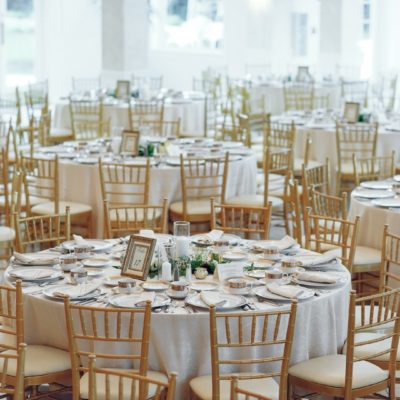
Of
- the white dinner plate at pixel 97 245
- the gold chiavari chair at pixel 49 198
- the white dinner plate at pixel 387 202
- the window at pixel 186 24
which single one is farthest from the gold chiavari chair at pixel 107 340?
the window at pixel 186 24

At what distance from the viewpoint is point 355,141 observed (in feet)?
31.5

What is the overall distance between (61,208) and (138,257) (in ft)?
10.5

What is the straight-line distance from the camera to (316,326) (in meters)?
4.50

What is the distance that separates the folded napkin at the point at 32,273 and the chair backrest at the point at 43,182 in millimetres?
2636

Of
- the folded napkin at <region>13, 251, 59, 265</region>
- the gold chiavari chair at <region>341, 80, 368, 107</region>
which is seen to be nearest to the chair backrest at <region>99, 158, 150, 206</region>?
the folded napkin at <region>13, 251, 59, 265</region>

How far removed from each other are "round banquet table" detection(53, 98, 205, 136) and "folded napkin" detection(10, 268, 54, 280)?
6.99m

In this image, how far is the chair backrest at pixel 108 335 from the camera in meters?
4.05

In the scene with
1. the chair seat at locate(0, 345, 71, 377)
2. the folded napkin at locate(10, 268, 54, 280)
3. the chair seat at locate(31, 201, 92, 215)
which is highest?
the folded napkin at locate(10, 268, 54, 280)

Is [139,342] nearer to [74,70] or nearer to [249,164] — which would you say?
[249,164]

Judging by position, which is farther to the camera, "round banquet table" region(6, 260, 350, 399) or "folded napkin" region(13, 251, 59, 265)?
"folded napkin" region(13, 251, 59, 265)

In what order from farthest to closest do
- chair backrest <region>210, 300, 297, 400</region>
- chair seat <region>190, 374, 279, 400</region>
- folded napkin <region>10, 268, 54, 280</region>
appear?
1. folded napkin <region>10, 268, 54, 280</region>
2. chair seat <region>190, 374, 279, 400</region>
3. chair backrest <region>210, 300, 297, 400</region>

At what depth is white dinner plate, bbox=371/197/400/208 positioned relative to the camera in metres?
→ 6.47

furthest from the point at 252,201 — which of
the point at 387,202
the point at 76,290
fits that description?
the point at 76,290

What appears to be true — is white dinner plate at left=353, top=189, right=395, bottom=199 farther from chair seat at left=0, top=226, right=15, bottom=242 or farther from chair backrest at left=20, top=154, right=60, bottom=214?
chair seat at left=0, top=226, right=15, bottom=242
